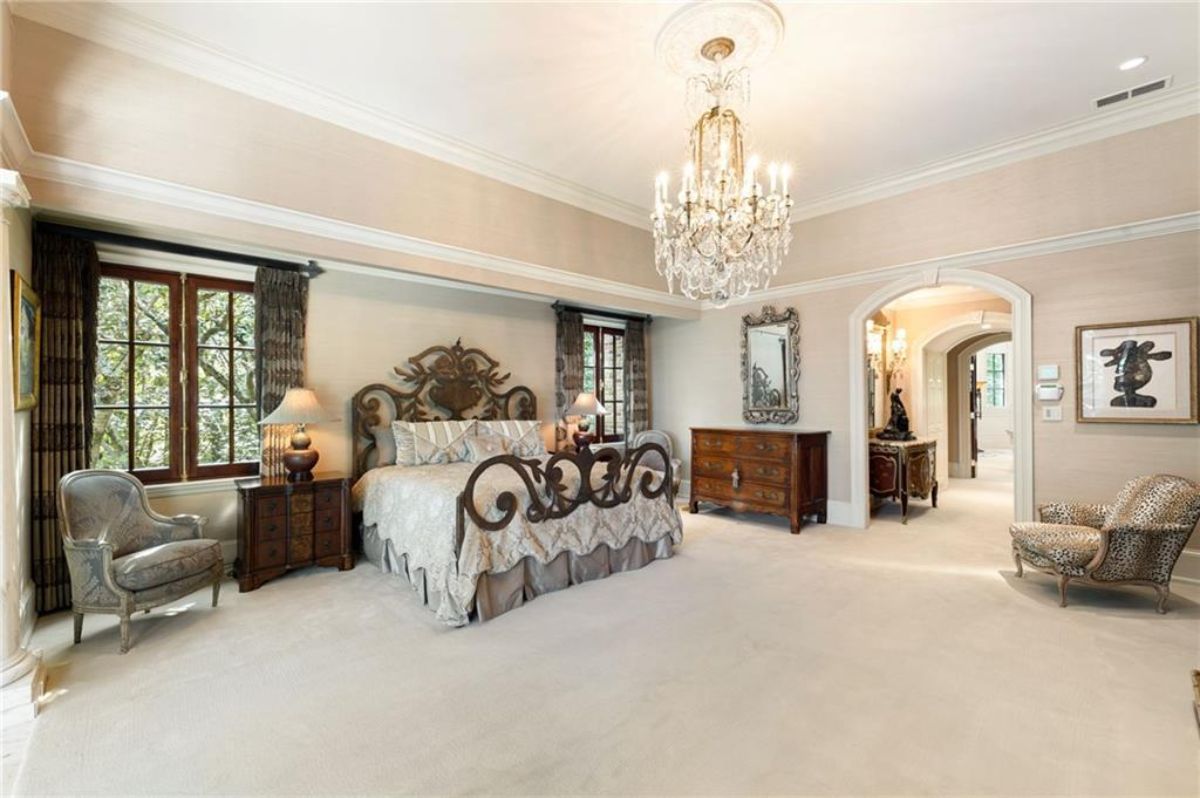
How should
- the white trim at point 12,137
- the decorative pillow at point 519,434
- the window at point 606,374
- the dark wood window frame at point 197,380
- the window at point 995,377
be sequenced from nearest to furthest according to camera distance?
the white trim at point 12,137, the dark wood window frame at point 197,380, the decorative pillow at point 519,434, the window at point 606,374, the window at point 995,377

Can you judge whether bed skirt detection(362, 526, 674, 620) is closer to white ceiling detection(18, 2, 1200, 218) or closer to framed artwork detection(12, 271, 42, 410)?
framed artwork detection(12, 271, 42, 410)

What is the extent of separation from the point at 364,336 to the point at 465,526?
266cm

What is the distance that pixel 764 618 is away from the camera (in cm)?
321

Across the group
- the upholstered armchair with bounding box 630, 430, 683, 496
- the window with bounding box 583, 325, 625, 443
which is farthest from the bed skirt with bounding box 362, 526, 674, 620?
the window with bounding box 583, 325, 625, 443

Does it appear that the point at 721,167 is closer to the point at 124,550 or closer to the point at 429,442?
the point at 429,442

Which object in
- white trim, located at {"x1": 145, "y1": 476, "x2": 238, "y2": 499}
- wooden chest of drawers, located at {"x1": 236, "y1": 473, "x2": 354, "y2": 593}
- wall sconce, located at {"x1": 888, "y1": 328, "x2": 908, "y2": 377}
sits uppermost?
wall sconce, located at {"x1": 888, "y1": 328, "x2": 908, "y2": 377}

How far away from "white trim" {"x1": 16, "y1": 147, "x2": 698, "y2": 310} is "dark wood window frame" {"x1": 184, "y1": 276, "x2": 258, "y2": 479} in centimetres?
118

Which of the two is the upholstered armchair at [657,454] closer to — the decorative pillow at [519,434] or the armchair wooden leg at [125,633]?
the decorative pillow at [519,434]

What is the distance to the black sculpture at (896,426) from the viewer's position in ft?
21.3

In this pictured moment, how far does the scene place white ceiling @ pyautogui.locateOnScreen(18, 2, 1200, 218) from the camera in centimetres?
290

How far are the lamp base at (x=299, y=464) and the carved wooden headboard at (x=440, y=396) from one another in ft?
2.61

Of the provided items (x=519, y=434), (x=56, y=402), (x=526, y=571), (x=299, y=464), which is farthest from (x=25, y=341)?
(x=519, y=434)

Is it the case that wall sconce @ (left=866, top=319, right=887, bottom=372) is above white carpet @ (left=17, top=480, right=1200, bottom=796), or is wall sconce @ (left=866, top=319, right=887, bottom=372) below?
above

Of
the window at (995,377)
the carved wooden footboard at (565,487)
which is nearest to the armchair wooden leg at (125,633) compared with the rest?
the carved wooden footboard at (565,487)
